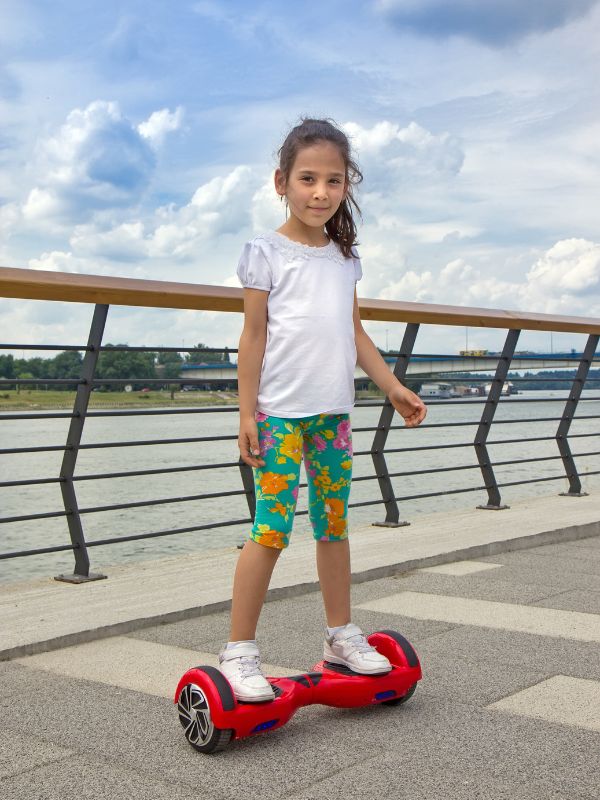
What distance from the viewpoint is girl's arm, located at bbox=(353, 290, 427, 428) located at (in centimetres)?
238

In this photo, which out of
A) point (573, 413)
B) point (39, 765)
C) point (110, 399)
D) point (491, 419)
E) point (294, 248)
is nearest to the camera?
point (39, 765)

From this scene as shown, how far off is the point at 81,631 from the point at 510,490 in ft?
32.5

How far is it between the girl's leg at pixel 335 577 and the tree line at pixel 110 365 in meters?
1.81

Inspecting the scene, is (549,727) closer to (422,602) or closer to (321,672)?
(321,672)

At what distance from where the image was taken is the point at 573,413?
6383 mm

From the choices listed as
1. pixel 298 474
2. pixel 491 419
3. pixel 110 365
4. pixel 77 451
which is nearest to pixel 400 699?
pixel 298 474

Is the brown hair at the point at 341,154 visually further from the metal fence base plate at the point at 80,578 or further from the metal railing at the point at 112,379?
the metal fence base plate at the point at 80,578

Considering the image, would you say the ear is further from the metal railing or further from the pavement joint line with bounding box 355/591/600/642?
the pavement joint line with bounding box 355/591/600/642

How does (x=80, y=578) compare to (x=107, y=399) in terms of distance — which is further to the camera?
(x=107, y=399)

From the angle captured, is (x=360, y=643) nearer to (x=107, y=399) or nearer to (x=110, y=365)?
(x=110, y=365)

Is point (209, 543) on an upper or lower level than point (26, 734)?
lower

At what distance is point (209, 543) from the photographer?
7.50 meters

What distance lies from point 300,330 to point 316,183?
13.4 inches

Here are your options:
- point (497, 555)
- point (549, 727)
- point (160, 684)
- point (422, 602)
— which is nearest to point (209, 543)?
point (497, 555)
